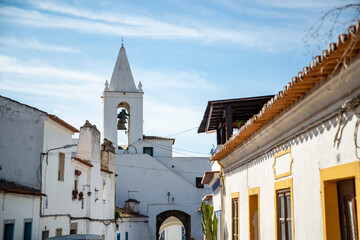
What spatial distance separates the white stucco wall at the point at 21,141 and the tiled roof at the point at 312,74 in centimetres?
946

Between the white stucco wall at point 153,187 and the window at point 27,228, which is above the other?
the white stucco wall at point 153,187

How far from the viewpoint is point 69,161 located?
20.1 meters

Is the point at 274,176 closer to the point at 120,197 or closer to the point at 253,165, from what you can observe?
the point at 253,165

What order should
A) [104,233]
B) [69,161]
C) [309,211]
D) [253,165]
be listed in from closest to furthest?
[309,211] < [253,165] < [69,161] < [104,233]

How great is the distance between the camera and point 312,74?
18.7ft

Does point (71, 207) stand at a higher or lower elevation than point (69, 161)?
lower

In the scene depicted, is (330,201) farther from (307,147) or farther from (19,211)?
(19,211)

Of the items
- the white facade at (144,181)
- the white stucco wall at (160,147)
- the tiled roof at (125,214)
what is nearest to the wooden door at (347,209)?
the tiled roof at (125,214)

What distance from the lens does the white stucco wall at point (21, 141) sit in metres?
17.0

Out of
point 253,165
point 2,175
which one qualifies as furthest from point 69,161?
point 253,165

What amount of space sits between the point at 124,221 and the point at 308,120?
25.8 meters

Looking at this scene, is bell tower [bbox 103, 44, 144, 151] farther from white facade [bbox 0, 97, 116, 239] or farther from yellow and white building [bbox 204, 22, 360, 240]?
yellow and white building [bbox 204, 22, 360, 240]

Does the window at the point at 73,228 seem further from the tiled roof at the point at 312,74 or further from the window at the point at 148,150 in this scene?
the window at the point at 148,150

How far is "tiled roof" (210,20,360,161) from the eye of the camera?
14.7 ft
